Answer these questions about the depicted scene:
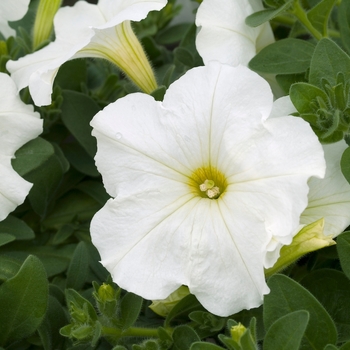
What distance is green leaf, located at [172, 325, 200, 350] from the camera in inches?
32.9

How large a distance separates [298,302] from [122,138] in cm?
33

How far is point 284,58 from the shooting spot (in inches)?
38.4

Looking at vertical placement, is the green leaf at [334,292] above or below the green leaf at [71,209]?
below

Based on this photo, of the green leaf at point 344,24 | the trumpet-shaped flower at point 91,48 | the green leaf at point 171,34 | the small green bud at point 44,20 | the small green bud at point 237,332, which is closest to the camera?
the small green bud at point 237,332

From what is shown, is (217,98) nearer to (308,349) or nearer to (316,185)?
(316,185)

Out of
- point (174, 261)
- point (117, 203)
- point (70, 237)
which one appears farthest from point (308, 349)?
point (70, 237)

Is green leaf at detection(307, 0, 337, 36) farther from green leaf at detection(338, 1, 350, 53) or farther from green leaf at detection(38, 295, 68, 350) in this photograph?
green leaf at detection(38, 295, 68, 350)

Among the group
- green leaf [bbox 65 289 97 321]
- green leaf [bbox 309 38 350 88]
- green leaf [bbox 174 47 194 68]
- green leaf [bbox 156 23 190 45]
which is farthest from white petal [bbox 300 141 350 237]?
green leaf [bbox 156 23 190 45]

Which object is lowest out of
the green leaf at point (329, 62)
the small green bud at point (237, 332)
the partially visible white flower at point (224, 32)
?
the small green bud at point (237, 332)

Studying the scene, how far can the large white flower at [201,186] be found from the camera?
75 cm

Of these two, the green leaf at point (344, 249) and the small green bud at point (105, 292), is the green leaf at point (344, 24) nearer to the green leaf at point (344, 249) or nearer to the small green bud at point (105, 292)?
the green leaf at point (344, 249)

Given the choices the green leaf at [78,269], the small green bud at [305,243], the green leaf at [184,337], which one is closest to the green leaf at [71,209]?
the green leaf at [78,269]

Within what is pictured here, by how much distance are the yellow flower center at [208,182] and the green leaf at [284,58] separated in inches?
→ 8.7

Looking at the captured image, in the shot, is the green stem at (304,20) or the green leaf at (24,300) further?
the green stem at (304,20)
